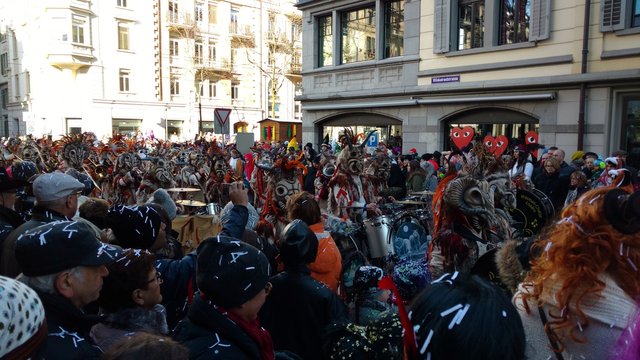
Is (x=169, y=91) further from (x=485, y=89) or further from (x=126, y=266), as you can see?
(x=126, y=266)

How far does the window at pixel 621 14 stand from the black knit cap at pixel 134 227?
12701mm

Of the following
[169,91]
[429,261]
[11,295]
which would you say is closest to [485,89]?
[429,261]

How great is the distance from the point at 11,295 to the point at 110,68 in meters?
38.1

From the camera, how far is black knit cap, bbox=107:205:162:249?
289 cm

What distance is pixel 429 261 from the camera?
327 centimetres

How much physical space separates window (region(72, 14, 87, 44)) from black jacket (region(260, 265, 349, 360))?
3697 centimetres

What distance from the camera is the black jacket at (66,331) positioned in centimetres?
175

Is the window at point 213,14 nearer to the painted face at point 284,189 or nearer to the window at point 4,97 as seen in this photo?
the window at point 4,97

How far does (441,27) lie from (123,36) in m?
28.7

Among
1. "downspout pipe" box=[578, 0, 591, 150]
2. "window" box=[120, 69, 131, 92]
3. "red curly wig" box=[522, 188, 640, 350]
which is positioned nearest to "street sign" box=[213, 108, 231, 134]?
"downspout pipe" box=[578, 0, 591, 150]

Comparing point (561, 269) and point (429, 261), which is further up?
point (561, 269)

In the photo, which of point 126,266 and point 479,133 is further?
point 479,133

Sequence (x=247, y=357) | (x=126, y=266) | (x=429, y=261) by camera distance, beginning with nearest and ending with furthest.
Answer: (x=247, y=357) < (x=126, y=266) < (x=429, y=261)

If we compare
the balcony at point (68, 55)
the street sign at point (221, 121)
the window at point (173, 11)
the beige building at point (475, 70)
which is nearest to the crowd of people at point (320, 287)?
the street sign at point (221, 121)
